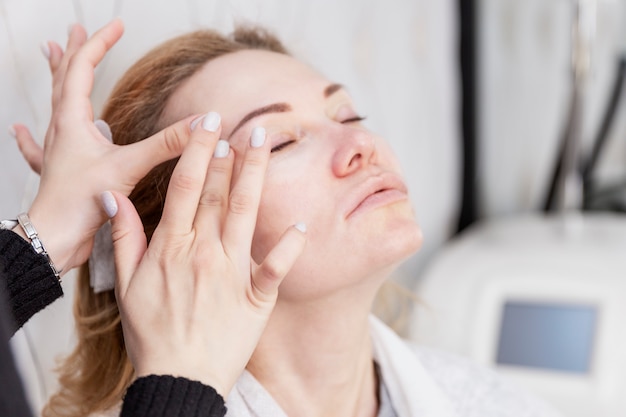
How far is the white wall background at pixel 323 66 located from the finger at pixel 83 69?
0.08m

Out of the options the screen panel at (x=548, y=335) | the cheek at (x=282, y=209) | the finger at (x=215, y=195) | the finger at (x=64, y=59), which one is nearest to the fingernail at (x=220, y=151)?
the finger at (x=215, y=195)

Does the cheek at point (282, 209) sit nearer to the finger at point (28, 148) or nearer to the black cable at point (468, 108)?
the finger at point (28, 148)

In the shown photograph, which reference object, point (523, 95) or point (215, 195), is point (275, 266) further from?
point (523, 95)

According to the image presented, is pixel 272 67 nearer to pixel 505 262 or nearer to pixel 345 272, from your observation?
pixel 345 272

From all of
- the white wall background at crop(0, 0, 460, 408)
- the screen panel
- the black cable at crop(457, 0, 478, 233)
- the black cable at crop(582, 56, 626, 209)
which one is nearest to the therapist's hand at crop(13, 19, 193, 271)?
the white wall background at crop(0, 0, 460, 408)

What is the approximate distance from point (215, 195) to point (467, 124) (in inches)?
55.6

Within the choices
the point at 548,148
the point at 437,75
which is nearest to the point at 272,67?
the point at 437,75

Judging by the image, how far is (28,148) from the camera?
0.90 meters

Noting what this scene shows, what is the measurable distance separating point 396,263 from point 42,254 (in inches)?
15.1

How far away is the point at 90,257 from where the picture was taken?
0.92 metres

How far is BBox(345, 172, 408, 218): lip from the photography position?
898mm

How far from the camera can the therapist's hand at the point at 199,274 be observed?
2.30 ft

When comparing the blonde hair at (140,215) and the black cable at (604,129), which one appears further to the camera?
the black cable at (604,129)

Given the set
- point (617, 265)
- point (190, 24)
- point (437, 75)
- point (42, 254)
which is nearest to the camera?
point (42, 254)
